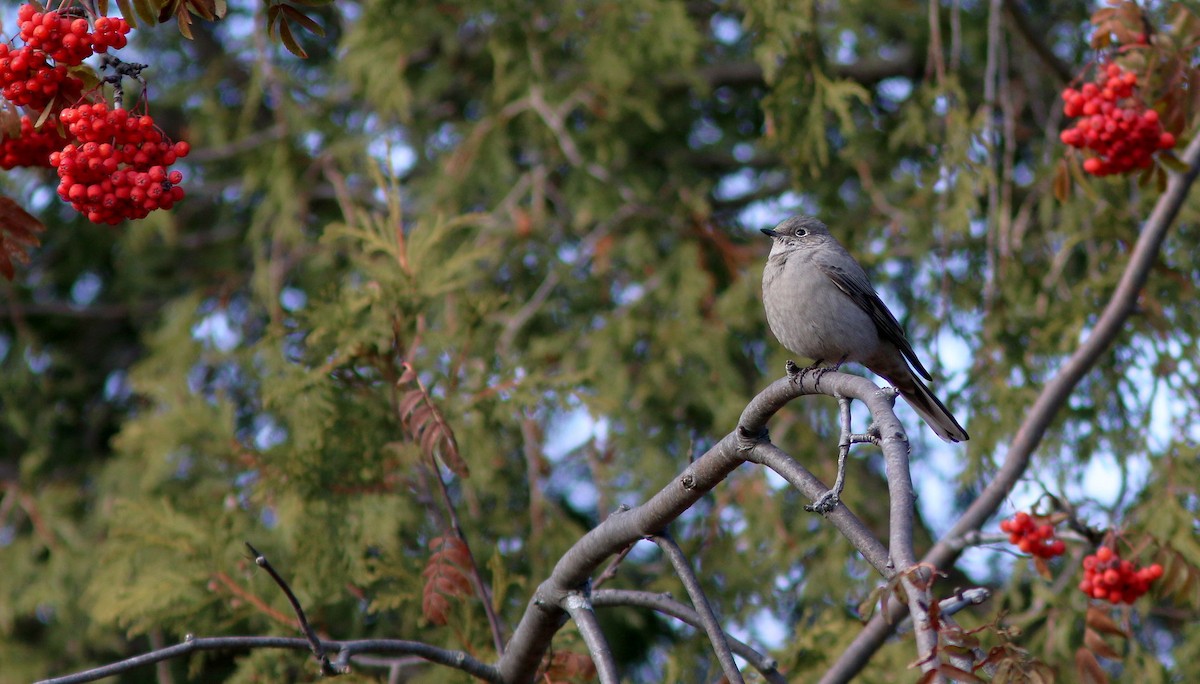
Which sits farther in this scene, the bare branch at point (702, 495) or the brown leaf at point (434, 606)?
the brown leaf at point (434, 606)

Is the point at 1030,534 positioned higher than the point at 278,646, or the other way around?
the point at 1030,534

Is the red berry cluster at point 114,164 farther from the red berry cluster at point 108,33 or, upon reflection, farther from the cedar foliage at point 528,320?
the cedar foliage at point 528,320

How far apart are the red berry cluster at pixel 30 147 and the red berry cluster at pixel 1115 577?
3.02 metres

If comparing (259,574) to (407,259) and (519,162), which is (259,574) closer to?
(407,259)

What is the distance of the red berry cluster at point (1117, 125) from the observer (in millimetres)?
3627

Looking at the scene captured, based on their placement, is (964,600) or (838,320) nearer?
(964,600)

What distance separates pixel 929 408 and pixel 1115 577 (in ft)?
3.19

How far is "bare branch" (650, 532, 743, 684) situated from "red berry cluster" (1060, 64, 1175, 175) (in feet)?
6.51

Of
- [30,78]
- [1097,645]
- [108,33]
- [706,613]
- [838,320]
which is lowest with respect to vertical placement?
[30,78]

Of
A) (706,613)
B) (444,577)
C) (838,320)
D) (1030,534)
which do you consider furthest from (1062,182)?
(444,577)

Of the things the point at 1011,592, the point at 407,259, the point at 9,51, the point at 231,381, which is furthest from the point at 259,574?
the point at 1011,592

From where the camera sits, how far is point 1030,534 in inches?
142

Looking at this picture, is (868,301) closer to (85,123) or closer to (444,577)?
(444,577)

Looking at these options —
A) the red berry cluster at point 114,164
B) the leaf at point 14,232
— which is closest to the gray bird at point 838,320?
the red berry cluster at point 114,164
